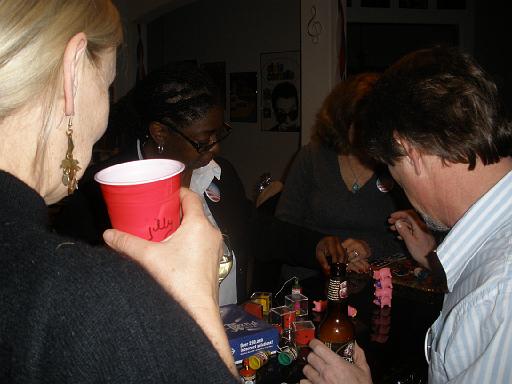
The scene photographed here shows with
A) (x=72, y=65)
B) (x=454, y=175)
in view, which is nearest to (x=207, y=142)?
(x=454, y=175)

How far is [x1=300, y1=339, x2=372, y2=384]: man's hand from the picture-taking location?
1342mm

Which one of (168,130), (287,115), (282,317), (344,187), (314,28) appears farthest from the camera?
(287,115)

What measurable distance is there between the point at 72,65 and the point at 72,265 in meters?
0.33

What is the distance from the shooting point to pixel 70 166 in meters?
0.82

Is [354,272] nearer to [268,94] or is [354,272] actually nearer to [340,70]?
[340,70]

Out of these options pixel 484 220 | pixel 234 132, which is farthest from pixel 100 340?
pixel 234 132

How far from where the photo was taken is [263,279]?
8.64 feet

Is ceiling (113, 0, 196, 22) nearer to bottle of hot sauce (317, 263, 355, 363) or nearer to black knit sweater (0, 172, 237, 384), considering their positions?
bottle of hot sauce (317, 263, 355, 363)

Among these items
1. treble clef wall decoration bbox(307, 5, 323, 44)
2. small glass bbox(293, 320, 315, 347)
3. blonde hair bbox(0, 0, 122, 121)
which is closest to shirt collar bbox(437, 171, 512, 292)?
small glass bbox(293, 320, 315, 347)

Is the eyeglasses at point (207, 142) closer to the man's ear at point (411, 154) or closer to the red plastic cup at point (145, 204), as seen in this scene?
the man's ear at point (411, 154)

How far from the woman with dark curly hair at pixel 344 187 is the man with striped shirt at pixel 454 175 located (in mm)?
1177

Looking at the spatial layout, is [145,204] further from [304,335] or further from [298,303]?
[298,303]

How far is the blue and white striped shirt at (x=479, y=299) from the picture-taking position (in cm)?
108

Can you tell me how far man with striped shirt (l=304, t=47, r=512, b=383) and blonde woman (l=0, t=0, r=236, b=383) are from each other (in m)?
0.77
